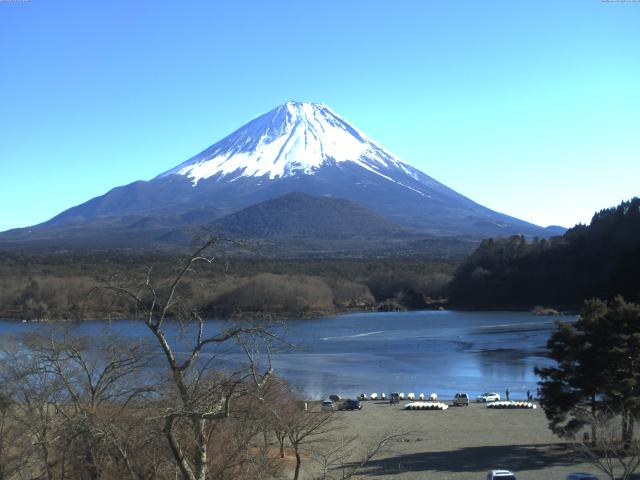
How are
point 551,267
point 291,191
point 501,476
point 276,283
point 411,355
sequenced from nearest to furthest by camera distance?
point 501,476 < point 411,355 < point 276,283 < point 551,267 < point 291,191

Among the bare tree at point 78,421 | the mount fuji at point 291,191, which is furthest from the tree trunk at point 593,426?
the mount fuji at point 291,191

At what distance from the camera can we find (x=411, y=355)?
31172 mm

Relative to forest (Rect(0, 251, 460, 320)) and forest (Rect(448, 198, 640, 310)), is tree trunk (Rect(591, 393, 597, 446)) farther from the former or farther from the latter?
forest (Rect(448, 198, 640, 310))

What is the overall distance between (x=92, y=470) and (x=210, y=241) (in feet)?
9.61

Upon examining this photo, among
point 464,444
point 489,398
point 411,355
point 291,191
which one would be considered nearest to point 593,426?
point 464,444

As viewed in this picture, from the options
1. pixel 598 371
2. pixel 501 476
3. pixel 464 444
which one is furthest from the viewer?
pixel 464 444

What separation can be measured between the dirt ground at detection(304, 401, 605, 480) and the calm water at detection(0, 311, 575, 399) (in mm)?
2705

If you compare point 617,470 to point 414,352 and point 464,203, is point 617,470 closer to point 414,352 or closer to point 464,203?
point 414,352

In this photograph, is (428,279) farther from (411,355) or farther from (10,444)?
(10,444)

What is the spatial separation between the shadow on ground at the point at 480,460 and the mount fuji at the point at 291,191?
87.4 metres

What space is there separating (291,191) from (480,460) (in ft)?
363

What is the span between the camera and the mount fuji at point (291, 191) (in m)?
109

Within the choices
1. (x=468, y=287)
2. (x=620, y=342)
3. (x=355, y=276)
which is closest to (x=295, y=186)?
(x=355, y=276)

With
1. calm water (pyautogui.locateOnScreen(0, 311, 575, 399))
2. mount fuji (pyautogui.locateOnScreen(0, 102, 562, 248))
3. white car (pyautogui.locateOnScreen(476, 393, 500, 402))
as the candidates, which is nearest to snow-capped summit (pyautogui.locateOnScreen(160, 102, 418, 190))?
mount fuji (pyautogui.locateOnScreen(0, 102, 562, 248))
